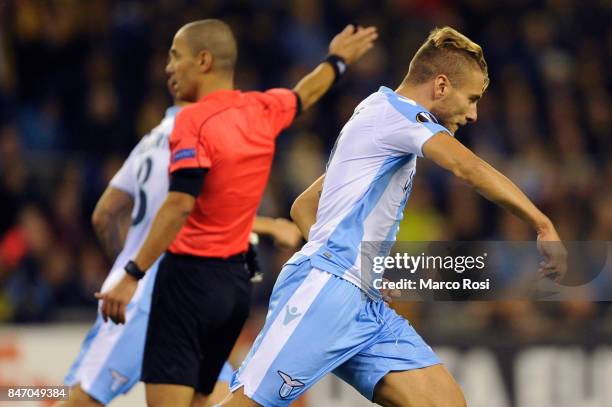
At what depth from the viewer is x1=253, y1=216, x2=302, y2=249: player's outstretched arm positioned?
6.63 m

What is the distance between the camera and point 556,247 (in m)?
4.52

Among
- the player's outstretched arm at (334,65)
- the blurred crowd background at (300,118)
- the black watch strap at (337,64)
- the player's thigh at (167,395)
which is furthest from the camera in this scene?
the blurred crowd background at (300,118)

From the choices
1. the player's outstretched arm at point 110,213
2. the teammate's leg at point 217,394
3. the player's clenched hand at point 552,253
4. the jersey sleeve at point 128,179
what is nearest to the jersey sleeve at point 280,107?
the jersey sleeve at point 128,179

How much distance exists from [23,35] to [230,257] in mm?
7004

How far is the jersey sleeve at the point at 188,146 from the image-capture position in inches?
229

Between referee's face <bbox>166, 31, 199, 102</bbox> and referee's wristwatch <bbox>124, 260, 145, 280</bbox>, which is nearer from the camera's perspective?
referee's wristwatch <bbox>124, 260, 145, 280</bbox>

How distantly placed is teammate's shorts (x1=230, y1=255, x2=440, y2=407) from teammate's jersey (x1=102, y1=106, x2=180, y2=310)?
1.60 metres

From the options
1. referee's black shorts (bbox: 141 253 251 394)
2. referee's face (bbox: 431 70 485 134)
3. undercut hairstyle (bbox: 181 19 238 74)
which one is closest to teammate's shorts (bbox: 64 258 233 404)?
referee's black shorts (bbox: 141 253 251 394)

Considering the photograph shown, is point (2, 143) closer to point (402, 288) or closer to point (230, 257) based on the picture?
point (230, 257)

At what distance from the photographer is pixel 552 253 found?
452 centimetres

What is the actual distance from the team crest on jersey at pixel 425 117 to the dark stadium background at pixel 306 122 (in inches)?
190

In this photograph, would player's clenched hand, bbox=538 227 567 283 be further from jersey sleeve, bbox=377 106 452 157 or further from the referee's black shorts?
the referee's black shorts

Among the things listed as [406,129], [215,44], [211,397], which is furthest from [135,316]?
[406,129]

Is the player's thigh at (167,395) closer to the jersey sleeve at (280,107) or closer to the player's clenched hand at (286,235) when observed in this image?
the player's clenched hand at (286,235)
